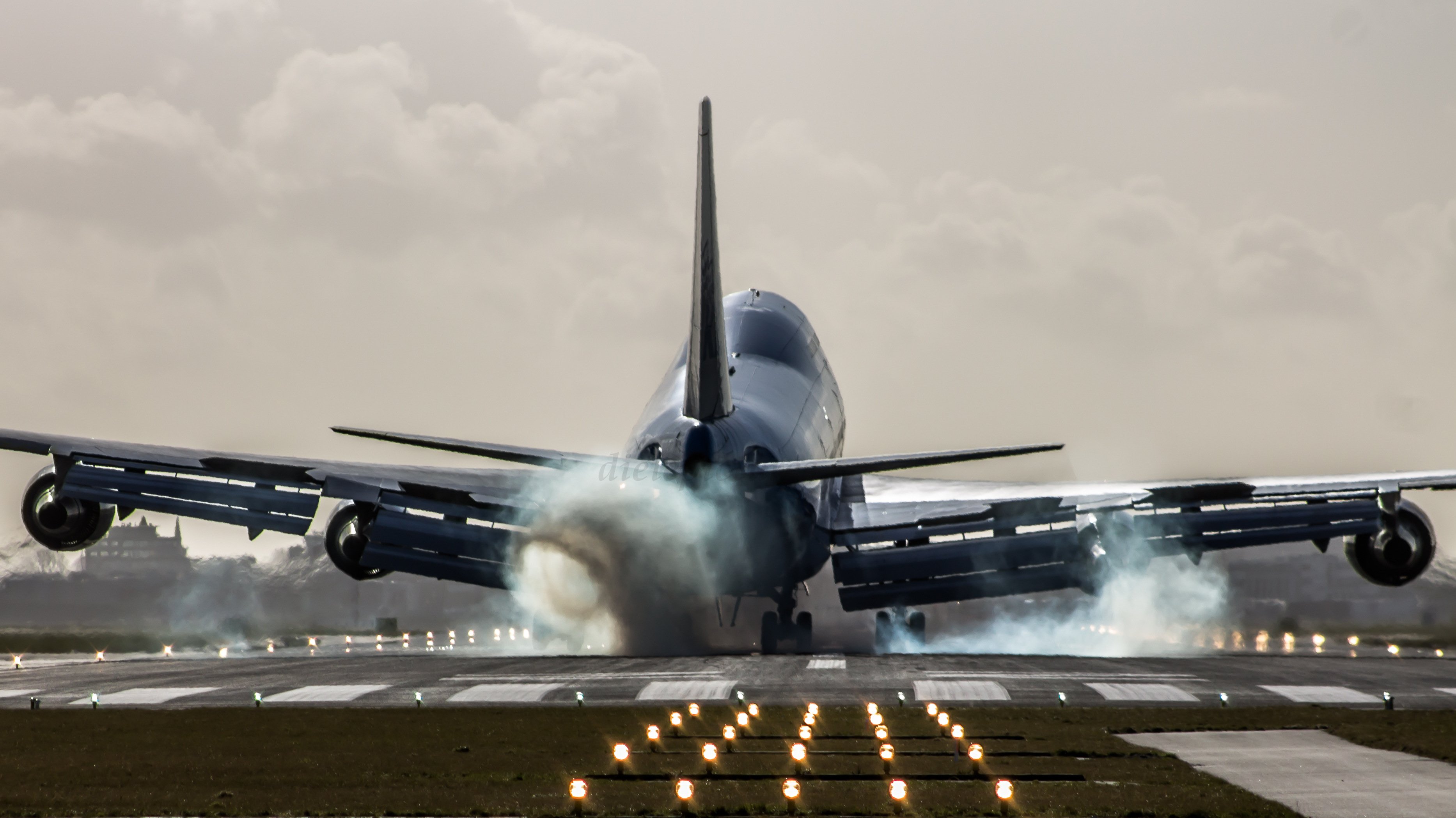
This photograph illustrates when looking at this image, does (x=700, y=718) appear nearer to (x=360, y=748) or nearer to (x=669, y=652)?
(x=360, y=748)

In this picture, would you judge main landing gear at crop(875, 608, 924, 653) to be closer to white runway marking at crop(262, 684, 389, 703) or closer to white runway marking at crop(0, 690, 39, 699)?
white runway marking at crop(262, 684, 389, 703)

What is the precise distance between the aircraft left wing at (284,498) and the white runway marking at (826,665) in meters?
8.27

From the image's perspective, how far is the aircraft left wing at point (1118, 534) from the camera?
4353cm

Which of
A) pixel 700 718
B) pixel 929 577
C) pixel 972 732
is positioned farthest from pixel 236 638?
pixel 972 732

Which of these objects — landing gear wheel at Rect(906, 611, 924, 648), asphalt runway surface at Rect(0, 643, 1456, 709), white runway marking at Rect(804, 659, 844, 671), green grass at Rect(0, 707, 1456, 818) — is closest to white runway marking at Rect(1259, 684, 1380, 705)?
asphalt runway surface at Rect(0, 643, 1456, 709)

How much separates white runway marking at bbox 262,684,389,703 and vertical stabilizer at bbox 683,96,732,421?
1075 cm

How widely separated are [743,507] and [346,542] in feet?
47.1

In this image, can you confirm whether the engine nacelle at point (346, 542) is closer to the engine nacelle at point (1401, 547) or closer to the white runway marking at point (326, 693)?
the white runway marking at point (326, 693)

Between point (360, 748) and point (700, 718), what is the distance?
6.70 meters

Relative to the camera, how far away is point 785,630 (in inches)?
2069

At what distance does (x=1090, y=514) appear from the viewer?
44625 millimetres

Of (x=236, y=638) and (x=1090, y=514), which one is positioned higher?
(x=1090, y=514)

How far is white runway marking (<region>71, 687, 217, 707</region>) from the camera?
1353 inches

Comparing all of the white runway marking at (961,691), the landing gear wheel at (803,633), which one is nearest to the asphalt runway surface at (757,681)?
the white runway marking at (961,691)
